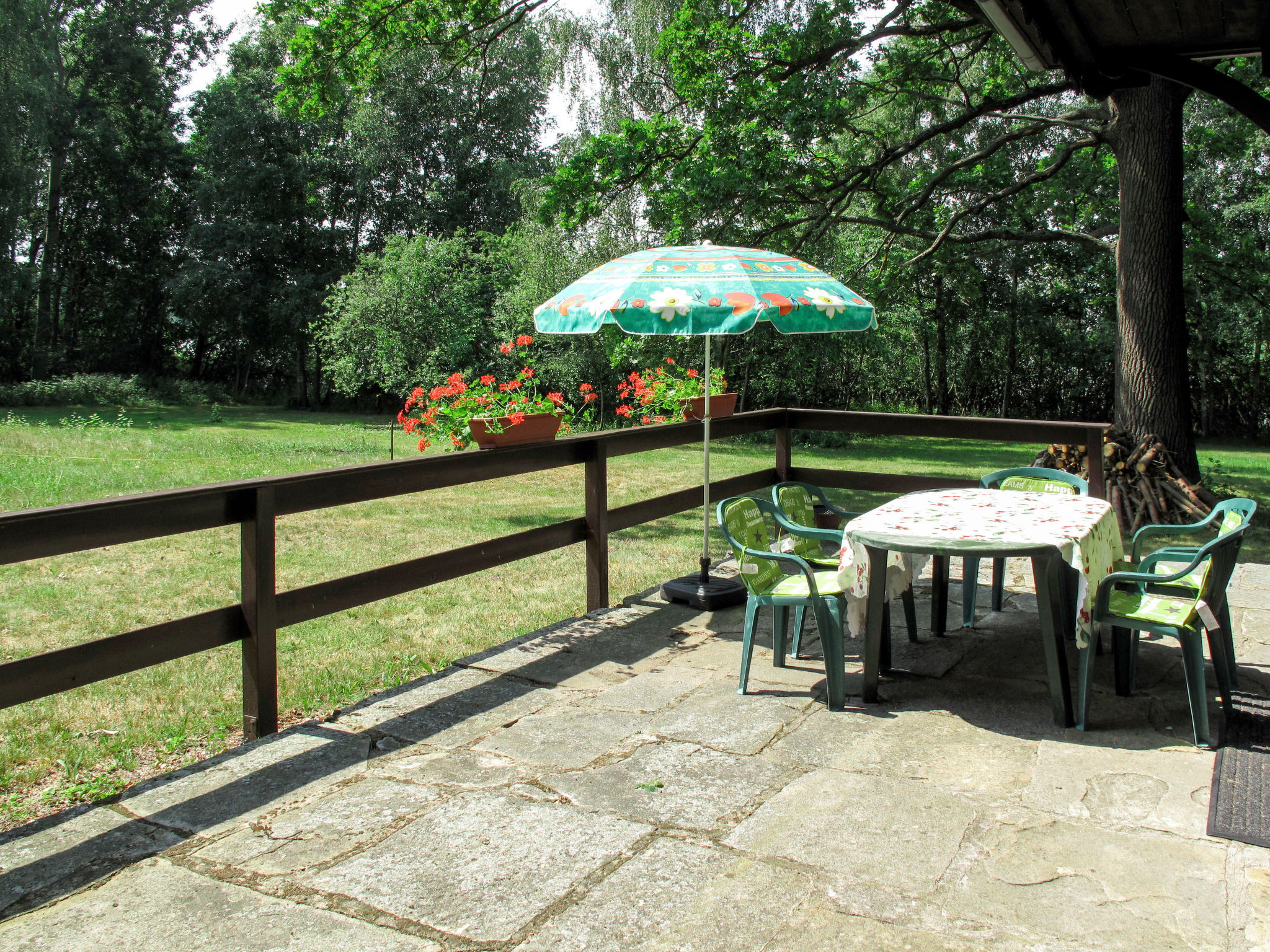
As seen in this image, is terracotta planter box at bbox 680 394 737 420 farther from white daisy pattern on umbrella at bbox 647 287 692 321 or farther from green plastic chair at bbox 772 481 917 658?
white daisy pattern on umbrella at bbox 647 287 692 321

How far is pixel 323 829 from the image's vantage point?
2.81 metres

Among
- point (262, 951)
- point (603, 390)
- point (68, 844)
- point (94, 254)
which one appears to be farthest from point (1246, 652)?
point (94, 254)

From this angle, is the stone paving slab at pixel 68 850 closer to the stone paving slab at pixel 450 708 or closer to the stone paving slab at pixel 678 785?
the stone paving slab at pixel 450 708

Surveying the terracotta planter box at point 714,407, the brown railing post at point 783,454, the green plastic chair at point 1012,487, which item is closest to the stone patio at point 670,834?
the green plastic chair at point 1012,487

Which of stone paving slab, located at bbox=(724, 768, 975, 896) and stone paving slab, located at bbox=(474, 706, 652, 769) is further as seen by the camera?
stone paving slab, located at bbox=(474, 706, 652, 769)

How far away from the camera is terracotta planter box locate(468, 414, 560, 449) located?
15.9 feet

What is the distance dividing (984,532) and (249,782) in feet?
9.14

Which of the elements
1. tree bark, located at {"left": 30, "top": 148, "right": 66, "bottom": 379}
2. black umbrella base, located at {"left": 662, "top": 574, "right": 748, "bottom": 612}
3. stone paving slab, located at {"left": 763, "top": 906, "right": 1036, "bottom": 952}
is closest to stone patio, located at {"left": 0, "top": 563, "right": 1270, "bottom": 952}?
stone paving slab, located at {"left": 763, "top": 906, "right": 1036, "bottom": 952}

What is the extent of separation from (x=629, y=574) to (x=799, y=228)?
976 cm

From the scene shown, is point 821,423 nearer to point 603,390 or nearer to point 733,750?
point 733,750

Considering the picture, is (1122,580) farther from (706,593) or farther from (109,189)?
(109,189)

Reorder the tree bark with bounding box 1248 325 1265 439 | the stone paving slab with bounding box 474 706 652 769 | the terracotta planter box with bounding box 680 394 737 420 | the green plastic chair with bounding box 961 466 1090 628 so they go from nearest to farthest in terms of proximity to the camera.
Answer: the stone paving slab with bounding box 474 706 652 769
the green plastic chair with bounding box 961 466 1090 628
the terracotta planter box with bounding box 680 394 737 420
the tree bark with bounding box 1248 325 1265 439

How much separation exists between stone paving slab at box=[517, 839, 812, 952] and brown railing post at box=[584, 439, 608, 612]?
2721mm

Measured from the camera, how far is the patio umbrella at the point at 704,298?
4.37 meters
